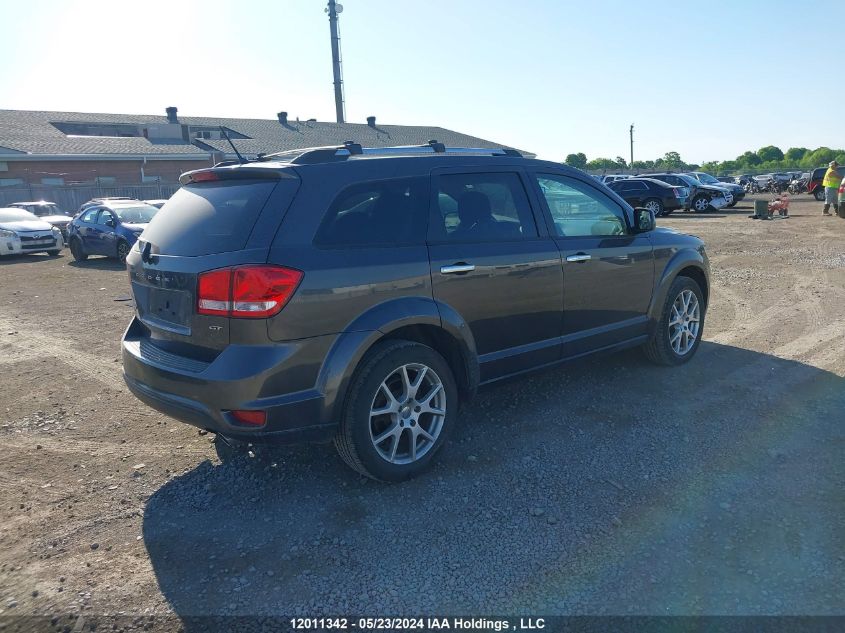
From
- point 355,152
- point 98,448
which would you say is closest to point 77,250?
point 98,448

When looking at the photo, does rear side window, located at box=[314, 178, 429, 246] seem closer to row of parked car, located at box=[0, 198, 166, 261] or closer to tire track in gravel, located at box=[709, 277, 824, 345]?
tire track in gravel, located at box=[709, 277, 824, 345]

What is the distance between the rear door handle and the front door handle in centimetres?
95

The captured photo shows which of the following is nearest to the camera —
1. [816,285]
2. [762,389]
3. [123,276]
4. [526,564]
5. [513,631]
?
[513,631]

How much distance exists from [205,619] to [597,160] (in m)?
94.0

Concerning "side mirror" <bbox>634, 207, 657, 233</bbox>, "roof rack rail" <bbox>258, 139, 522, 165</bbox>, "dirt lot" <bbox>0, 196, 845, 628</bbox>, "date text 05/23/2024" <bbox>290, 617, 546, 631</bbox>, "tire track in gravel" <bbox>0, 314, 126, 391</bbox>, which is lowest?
"date text 05/23/2024" <bbox>290, 617, 546, 631</bbox>

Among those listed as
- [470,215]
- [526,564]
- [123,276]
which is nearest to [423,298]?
[470,215]

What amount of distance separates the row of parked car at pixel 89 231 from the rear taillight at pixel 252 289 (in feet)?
41.0

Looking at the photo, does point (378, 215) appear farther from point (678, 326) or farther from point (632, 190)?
point (632, 190)

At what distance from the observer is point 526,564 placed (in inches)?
116

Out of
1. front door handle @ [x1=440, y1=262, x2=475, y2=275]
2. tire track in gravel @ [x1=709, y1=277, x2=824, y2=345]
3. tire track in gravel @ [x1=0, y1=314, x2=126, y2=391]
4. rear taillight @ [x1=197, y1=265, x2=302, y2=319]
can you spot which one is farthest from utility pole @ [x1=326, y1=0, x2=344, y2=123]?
rear taillight @ [x1=197, y1=265, x2=302, y2=319]

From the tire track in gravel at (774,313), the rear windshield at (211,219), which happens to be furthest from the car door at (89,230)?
the tire track in gravel at (774,313)

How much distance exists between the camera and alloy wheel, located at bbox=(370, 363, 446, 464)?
3619mm

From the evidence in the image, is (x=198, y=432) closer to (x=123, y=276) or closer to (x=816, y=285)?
(x=816, y=285)

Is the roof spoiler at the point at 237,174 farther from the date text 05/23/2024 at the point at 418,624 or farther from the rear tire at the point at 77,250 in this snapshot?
the rear tire at the point at 77,250
